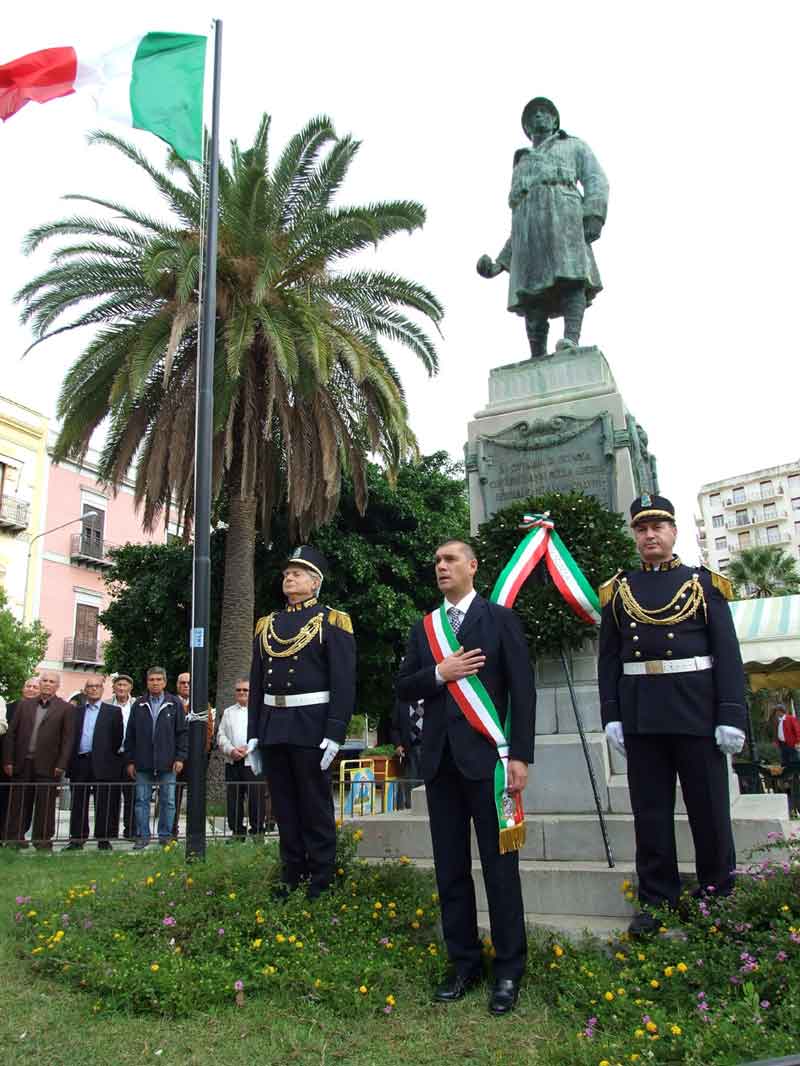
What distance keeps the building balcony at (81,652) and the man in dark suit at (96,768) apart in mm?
23224

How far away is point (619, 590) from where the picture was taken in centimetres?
454

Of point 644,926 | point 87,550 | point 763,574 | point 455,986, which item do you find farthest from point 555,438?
point 763,574

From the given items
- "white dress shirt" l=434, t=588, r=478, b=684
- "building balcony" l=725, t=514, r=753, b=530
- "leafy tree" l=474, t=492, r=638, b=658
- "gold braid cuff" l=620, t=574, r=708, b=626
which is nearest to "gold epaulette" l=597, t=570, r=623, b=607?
"gold braid cuff" l=620, t=574, r=708, b=626

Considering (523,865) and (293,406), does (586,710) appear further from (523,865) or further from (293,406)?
(293,406)

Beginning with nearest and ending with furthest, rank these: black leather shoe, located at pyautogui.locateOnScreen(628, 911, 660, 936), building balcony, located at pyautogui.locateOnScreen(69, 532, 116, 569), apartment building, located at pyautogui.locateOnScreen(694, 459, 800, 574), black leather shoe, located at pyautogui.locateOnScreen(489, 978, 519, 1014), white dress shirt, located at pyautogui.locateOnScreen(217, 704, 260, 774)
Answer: black leather shoe, located at pyautogui.locateOnScreen(489, 978, 519, 1014) < black leather shoe, located at pyautogui.locateOnScreen(628, 911, 660, 936) < white dress shirt, located at pyautogui.locateOnScreen(217, 704, 260, 774) < building balcony, located at pyautogui.locateOnScreen(69, 532, 116, 569) < apartment building, located at pyautogui.locateOnScreen(694, 459, 800, 574)

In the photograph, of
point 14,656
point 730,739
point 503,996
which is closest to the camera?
point 503,996

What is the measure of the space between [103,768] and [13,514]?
22699 millimetres

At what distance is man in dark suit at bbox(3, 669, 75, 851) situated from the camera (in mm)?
9164

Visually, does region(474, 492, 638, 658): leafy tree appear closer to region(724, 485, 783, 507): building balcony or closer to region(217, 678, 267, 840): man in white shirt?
region(217, 678, 267, 840): man in white shirt

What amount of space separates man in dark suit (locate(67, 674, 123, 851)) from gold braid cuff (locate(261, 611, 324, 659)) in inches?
195

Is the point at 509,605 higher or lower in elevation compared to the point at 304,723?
higher

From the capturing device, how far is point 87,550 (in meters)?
33.6

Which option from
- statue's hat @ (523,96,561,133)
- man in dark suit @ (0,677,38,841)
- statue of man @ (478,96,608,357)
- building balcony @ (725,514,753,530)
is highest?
building balcony @ (725,514,753,530)

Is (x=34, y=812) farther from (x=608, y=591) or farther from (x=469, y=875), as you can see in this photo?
(x=608, y=591)
